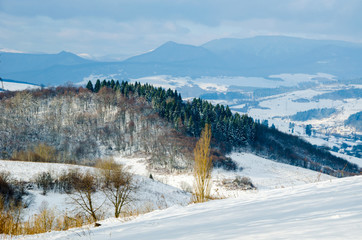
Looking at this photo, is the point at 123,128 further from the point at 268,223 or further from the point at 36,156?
the point at 268,223

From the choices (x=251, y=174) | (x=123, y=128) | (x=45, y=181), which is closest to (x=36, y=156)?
(x=45, y=181)

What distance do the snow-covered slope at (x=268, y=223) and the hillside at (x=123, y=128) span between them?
5744cm

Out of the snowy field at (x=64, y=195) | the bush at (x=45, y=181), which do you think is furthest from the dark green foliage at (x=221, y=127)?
the bush at (x=45, y=181)

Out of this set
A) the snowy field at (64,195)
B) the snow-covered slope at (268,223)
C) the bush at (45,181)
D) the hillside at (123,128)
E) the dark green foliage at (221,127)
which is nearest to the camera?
the snow-covered slope at (268,223)

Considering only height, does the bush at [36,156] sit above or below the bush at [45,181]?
below

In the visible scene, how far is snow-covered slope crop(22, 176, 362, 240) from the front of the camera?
5168 millimetres

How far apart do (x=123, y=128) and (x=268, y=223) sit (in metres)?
82.3

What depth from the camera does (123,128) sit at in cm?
8569

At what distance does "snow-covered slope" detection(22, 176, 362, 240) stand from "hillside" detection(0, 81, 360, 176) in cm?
5744

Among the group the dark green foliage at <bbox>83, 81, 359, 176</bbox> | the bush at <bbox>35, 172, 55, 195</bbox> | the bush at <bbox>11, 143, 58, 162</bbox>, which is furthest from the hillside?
the bush at <bbox>35, 172, 55, 195</bbox>

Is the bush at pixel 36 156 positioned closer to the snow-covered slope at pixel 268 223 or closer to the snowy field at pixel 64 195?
the snowy field at pixel 64 195

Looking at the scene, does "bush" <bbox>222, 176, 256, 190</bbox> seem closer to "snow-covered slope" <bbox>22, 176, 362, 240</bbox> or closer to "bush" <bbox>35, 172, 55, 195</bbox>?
"bush" <bbox>35, 172, 55, 195</bbox>

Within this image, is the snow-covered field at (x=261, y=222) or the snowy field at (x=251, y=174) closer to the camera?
the snow-covered field at (x=261, y=222)

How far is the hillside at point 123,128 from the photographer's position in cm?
7206
